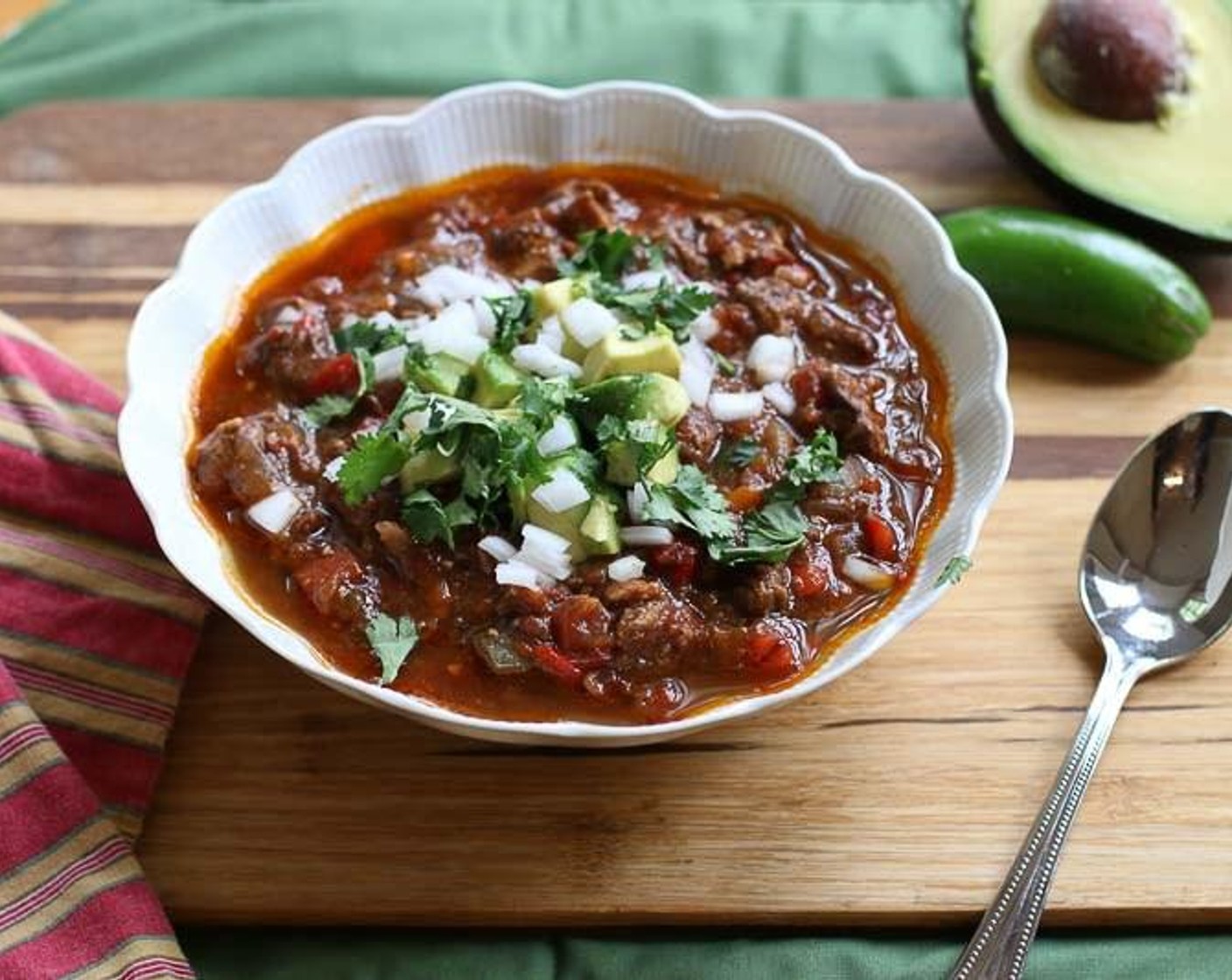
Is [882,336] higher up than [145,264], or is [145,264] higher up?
[882,336]

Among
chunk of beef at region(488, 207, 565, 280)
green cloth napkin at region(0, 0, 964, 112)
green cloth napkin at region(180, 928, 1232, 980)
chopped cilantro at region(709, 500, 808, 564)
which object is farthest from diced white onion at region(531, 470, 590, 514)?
green cloth napkin at region(0, 0, 964, 112)

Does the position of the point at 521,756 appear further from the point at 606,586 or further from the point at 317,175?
the point at 317,175

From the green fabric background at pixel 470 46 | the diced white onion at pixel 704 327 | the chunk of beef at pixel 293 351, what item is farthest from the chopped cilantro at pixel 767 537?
the green fabric background at pixel 470 46

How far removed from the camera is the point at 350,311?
4031mm

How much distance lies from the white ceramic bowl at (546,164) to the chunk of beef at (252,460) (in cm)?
9

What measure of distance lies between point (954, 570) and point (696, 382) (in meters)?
0.84

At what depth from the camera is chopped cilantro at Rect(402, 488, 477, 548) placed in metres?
3.47

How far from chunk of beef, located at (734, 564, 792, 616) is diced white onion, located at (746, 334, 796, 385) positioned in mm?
616

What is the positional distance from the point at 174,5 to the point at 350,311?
241 centimetres

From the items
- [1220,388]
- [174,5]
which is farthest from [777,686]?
[174,5]

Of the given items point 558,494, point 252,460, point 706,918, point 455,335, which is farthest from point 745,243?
point 706,918

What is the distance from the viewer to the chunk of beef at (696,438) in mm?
3654

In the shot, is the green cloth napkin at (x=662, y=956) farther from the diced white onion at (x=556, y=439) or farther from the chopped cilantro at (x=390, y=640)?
the diced white onion at (x=556, y=439)

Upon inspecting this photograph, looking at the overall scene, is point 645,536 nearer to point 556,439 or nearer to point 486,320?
point 556,439
